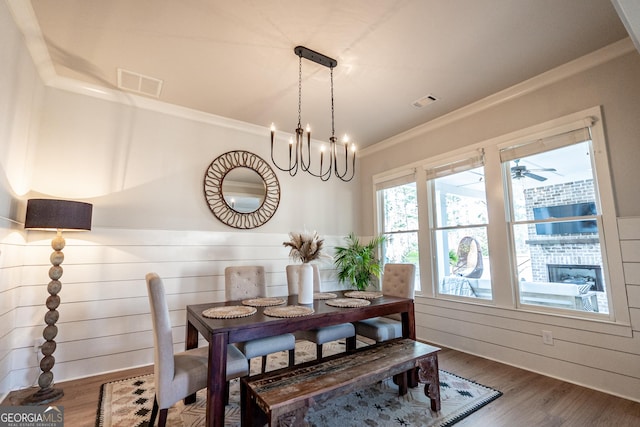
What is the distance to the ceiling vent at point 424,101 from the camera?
130 inches

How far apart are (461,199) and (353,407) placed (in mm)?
2694

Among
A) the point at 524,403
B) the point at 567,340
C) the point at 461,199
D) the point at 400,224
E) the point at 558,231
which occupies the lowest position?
the point at 524,403

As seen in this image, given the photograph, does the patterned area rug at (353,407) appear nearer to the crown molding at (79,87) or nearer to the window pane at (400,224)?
the window pane at (400,224)

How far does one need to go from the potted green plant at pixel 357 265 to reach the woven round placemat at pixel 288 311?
2.17 m

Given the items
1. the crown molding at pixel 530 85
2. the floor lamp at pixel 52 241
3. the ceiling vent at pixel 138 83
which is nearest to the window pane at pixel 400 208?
the crown molding at pixel 530 85

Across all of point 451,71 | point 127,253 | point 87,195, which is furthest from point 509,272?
point 87,195

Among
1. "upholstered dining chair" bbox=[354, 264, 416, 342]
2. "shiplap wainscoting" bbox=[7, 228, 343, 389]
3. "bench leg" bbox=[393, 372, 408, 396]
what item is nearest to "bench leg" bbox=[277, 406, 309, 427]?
"bench leg" bbox=[393, 372, 408, 396]

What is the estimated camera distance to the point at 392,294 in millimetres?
3094

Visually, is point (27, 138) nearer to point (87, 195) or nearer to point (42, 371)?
point (87, 195)

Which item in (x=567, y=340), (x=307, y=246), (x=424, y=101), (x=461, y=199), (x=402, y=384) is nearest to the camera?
(x=402, y=384)

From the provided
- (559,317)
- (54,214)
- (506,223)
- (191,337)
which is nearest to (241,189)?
(54,214)

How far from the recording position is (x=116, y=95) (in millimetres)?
3129

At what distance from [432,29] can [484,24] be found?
1.25ft

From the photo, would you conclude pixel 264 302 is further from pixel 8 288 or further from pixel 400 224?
pixel 400 224
